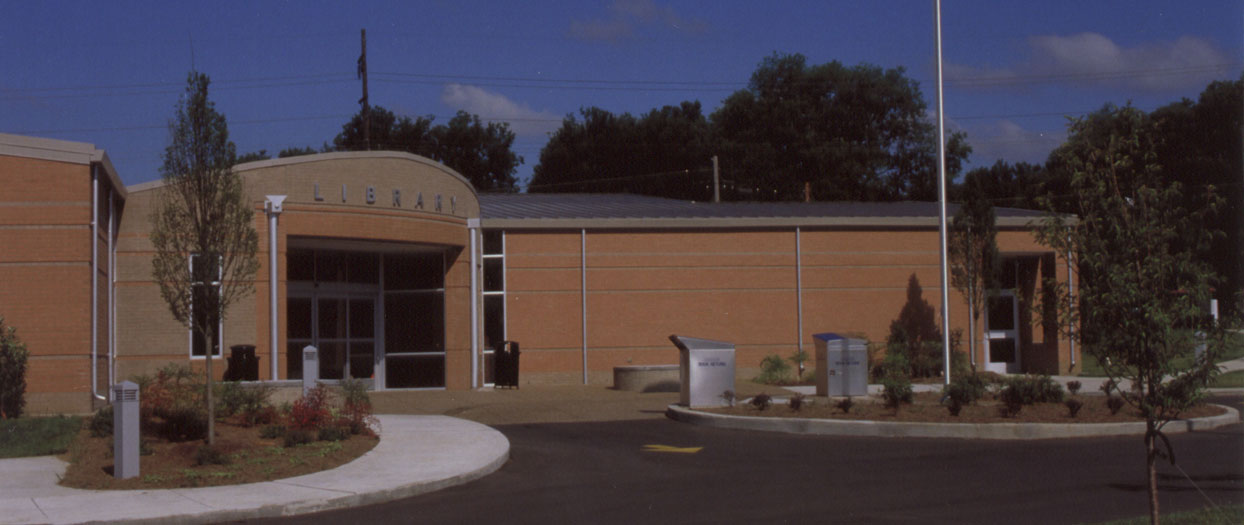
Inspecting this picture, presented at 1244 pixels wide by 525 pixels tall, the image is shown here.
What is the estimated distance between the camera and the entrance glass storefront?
27.1 m

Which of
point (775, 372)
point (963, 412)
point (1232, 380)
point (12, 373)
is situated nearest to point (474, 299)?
point (775, 372)

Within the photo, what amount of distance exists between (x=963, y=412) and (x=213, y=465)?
430 inches

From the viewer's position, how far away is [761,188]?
205ft

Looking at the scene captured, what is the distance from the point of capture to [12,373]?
18.4 meters

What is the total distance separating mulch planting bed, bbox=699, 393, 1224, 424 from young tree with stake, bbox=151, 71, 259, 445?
843 centimetres

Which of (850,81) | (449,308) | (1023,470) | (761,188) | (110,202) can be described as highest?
(850,81)

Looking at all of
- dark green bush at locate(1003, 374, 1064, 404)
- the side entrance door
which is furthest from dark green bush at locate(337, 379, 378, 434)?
the side entrance door

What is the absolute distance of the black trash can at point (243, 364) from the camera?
21812 mm

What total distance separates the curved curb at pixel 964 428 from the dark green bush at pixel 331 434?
6113mm

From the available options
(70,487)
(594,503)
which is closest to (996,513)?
(594,503)

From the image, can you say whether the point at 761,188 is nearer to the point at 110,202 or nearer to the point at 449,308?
the point at 449,308

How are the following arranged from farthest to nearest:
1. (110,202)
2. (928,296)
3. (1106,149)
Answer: (928,296) < (110,202) < (1106,149)

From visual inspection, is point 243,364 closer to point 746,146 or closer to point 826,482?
point 826,482

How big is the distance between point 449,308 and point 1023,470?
56.6 ft
